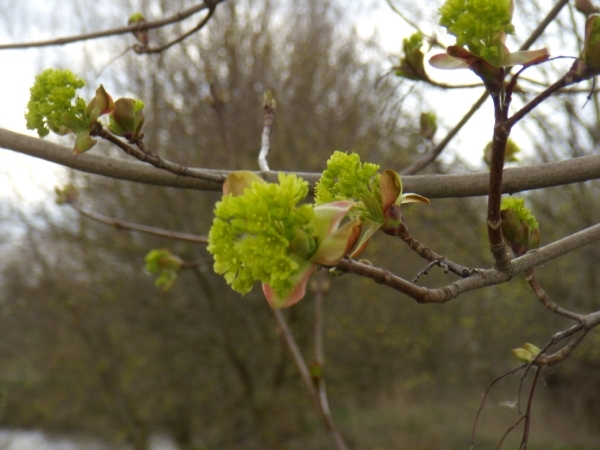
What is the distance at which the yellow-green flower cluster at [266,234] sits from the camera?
62cm

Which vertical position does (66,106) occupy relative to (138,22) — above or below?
below

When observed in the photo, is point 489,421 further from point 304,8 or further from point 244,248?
point 244,248

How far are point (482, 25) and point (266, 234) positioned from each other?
0.38 metres

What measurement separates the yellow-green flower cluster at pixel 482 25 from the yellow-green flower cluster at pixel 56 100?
66 cm

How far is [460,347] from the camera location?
9.67 m

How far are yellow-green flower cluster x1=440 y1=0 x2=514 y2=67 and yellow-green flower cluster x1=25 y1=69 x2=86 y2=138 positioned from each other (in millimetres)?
657

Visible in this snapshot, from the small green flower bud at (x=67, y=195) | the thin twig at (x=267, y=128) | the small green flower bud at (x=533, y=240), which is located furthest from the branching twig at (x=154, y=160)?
the small green flower bud at (x=67, y=195)

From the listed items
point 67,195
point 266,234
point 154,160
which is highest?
point 67,195

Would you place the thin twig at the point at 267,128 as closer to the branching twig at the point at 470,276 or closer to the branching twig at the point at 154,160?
the branching twig at the point at 154,160

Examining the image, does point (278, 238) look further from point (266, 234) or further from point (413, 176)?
point (413, 176)

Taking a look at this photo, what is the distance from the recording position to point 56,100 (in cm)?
99

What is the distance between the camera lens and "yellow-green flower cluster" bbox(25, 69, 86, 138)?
3.25 feet

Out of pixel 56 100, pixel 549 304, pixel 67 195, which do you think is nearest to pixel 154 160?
pixel 56 100

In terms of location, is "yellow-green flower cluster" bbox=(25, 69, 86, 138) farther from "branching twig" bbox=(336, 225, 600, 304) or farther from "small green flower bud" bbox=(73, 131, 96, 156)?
"branching twig" bbox=(336, 225, 600, 304)
